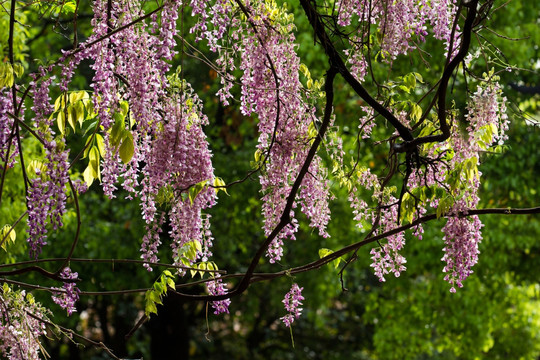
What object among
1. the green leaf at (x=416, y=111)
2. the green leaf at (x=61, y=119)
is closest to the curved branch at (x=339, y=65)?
the green leaf at (x=416, y=111)

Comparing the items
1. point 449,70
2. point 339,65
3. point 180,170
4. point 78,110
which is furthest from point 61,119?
point 449,70

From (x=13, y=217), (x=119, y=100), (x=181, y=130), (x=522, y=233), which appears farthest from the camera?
(x=522, y=233)

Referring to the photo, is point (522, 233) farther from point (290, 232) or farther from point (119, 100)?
point (119, 100)

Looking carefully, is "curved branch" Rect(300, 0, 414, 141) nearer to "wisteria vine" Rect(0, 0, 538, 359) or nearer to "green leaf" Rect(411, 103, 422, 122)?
"wisteria vine" Rect(0, 0, 538, 359)

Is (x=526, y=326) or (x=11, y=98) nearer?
(x=11, y=98)

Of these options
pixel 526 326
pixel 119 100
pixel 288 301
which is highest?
pixel 526 326

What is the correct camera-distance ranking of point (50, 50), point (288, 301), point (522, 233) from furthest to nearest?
point (50, 50), point (522, 233), point (288, 301)

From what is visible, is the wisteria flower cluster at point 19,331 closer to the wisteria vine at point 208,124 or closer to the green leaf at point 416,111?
the wisteria vine at point 208,124

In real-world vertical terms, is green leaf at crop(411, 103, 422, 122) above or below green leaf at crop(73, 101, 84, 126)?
above

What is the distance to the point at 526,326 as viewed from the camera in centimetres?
1095

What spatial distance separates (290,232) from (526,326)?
9.04 m

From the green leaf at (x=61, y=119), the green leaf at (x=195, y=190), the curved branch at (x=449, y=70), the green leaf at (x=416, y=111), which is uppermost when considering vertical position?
the green leaf at (x=416, y=111)

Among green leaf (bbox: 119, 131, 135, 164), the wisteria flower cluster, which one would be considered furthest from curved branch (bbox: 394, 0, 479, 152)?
the wisteria flower cluster

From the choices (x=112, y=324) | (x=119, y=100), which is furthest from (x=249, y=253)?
(x=119, y=100)
